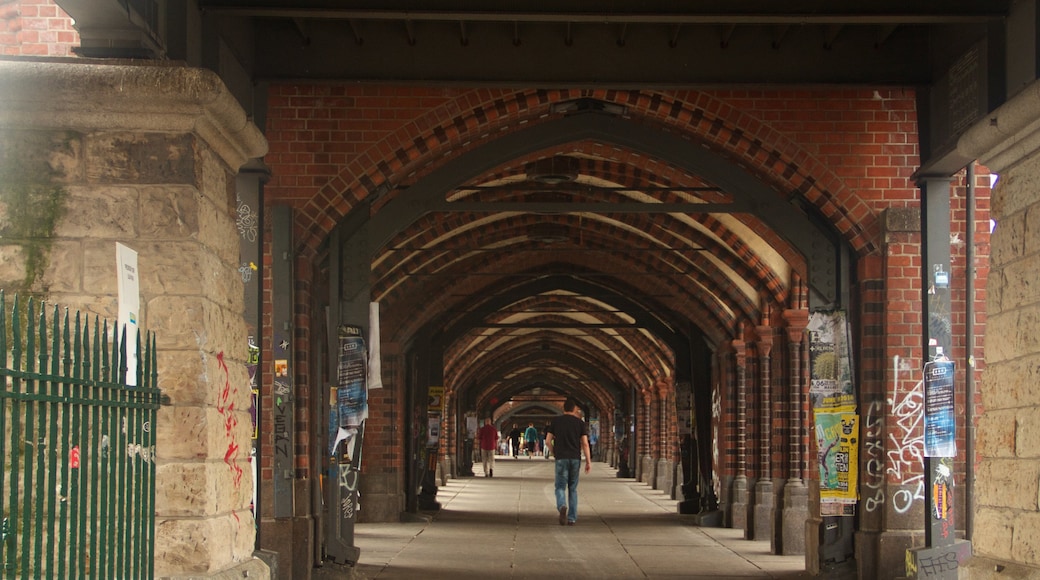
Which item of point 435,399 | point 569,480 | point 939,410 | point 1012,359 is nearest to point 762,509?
point 569,480

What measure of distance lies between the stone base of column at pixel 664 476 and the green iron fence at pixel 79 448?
26.5 m

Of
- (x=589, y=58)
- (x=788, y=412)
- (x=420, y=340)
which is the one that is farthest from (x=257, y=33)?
(x=420, y=340)

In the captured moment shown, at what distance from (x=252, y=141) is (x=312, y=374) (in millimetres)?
5967

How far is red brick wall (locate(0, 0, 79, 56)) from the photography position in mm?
10938

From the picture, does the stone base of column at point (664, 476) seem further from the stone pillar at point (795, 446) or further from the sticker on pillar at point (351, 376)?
the sticker on pillar at point (351, 376)

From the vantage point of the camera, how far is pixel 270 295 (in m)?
11.8

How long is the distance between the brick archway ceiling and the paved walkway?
3043 millimetres

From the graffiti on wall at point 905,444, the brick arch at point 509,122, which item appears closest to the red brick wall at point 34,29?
the brick arch at point 509,122

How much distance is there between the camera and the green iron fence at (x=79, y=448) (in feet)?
13.5

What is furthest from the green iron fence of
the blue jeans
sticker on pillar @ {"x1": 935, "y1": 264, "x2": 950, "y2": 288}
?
the blue jeans

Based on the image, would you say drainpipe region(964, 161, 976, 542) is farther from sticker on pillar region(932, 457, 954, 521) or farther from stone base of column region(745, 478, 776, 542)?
stone base of column region(745, 478, 776, 542)

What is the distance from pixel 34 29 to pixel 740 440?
12398mm

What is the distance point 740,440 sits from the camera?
20391mm

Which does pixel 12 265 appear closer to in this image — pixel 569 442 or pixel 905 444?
pixel 905 444
